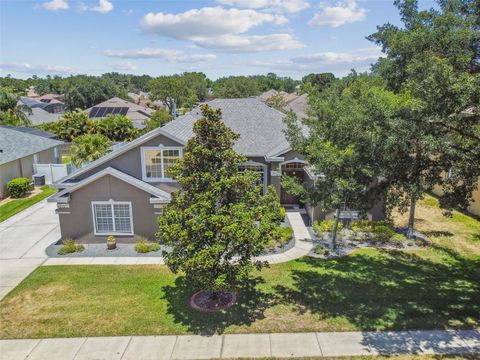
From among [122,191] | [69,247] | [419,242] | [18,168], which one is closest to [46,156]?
[18,168]

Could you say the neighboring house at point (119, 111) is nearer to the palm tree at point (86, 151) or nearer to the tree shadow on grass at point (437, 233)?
the palm tree at point (86, 151)

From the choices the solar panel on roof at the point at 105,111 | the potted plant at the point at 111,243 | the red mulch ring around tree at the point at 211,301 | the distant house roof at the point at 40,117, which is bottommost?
the red mulch ring around tree at the point at 211,301

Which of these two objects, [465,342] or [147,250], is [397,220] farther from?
[147,250]

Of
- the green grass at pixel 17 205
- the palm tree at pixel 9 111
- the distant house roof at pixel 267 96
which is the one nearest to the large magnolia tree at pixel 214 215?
the green grass at pixel 17 205

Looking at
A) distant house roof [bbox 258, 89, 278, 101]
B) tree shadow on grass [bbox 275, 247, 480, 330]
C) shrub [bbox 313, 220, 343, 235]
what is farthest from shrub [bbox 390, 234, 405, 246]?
distant house roof [bbox 258, 89, 278, 101]

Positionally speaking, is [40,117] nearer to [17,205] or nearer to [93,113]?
[93,113]

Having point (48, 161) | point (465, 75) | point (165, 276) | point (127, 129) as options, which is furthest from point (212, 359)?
point (127, 129)

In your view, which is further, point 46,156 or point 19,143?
point 46,156
